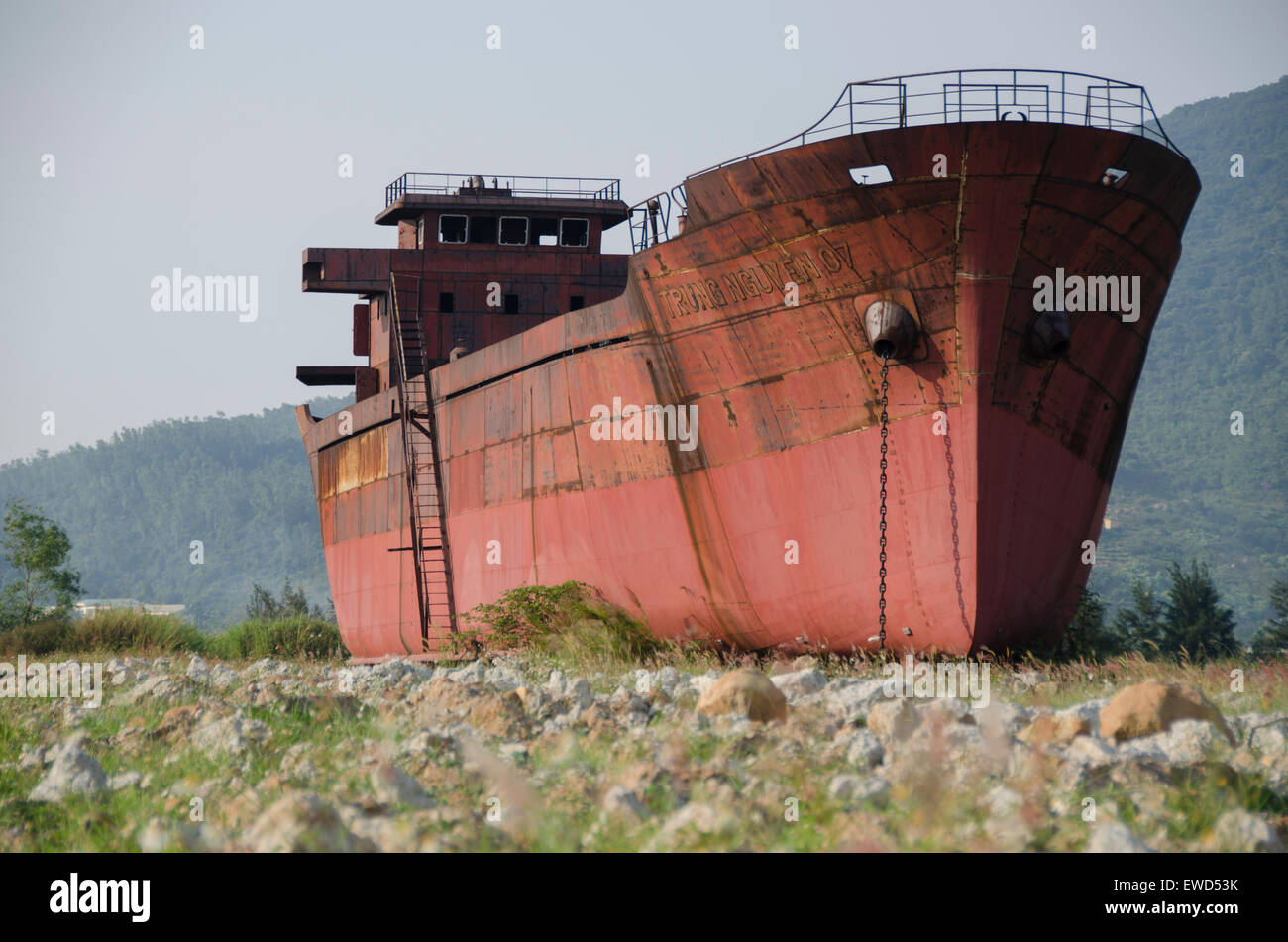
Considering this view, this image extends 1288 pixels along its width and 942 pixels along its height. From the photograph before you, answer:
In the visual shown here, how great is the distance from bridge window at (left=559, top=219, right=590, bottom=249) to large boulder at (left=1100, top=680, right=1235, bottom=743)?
19647 mm

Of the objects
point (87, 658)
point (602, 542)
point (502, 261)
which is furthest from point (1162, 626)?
point (87, 658)

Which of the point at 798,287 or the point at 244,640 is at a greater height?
the point at 798,287

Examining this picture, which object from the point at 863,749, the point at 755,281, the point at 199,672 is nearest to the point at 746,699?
the point at 863,749

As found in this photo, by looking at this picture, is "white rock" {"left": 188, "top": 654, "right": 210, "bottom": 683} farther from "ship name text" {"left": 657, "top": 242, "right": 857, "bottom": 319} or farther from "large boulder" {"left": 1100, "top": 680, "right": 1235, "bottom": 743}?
"large boulder" {"left": 1100, "top": 680, "right": 1235, "bottom": 743}

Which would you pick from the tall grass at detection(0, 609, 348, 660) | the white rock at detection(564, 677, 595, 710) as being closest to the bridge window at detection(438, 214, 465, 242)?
the tall grass at detection(0, 609, 348, 660)

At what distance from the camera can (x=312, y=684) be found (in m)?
12.5

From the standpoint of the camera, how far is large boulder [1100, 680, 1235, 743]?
739cm

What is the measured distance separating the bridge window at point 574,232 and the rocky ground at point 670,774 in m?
17.3

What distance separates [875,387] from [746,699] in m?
5.64

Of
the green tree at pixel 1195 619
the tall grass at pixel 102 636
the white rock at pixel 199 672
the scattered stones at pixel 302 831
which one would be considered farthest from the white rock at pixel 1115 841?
the green tree at pixel 1195 619

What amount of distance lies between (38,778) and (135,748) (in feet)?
2.13

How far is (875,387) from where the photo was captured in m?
12.7
